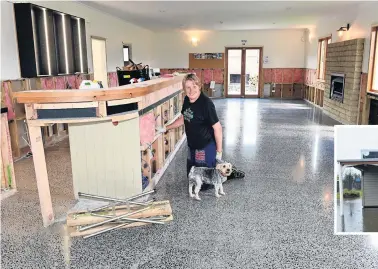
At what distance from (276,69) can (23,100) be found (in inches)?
514

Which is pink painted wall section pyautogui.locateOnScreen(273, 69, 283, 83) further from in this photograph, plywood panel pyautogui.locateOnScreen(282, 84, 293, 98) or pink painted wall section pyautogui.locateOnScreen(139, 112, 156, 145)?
pink painted wall section pyautogui.locateOnScreen(139, 112, 156, 145)

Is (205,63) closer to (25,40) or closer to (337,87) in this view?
(337,87)

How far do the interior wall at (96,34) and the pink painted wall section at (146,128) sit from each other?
286cm

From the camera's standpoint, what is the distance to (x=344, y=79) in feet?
27.8

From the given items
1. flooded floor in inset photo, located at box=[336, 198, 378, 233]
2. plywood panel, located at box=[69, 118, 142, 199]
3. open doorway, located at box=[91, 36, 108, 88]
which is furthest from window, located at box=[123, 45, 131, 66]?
flooded floor in inset photo, located at box=[336, 198, 378, 233]

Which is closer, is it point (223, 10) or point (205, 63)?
point (223, 10)

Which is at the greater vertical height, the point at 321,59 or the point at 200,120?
the point at 321,59

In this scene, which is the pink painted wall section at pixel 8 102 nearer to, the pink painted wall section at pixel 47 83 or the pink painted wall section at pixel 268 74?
the pink painted wall section at pixel 47 83

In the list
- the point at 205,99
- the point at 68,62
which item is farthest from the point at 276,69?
the point at 205,99

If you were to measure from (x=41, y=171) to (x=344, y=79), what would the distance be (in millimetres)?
7787

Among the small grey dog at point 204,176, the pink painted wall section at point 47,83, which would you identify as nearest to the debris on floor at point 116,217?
the small grey dog at point 204,176

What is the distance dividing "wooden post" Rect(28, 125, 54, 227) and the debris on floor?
237 millimetres

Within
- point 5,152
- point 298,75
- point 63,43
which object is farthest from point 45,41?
point 298,75

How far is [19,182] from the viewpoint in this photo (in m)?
4.37
